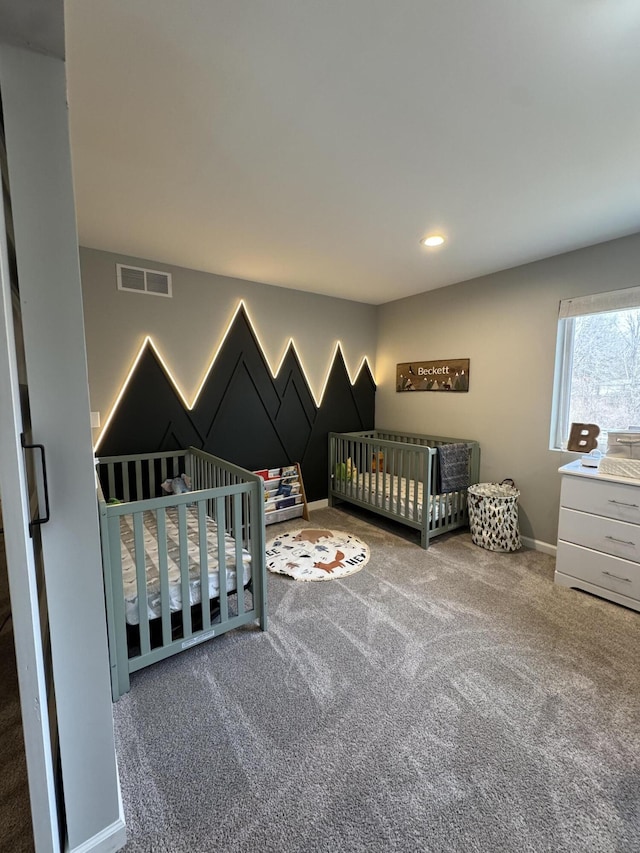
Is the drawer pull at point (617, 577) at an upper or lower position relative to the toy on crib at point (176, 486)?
lower

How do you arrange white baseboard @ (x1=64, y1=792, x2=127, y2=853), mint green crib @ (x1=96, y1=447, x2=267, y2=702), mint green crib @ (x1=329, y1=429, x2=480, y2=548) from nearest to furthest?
white baseboard @ (x1=64, y1=792, x2=127, y2=853) < mint green crib @ (x1=96, y1=447, x2=267, y2=702) < mint green crib @ (x1=329, y1=429, x2=480, y2=548)

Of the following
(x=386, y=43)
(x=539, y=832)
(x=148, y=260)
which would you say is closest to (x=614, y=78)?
(x=386, y=43)

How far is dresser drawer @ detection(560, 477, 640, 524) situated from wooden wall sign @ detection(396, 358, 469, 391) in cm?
137

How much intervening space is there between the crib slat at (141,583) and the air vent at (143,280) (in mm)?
2074

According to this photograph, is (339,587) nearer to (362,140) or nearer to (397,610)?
(397,610)

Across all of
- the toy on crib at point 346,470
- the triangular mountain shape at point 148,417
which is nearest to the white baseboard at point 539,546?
the toy on crib at point 346,470

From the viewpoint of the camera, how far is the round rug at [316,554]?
2.70m

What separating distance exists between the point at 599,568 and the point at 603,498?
46cm

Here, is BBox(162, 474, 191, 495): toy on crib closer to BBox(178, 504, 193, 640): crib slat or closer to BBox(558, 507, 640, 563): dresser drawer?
BBox(178, 504, 193, 640): crib slat

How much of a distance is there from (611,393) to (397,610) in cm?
225

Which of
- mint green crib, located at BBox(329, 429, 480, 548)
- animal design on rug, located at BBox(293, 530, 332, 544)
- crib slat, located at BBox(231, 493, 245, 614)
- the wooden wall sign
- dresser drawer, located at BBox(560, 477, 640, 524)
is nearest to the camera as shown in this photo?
crib slat, located at BBox(231, 493, 245, 614)

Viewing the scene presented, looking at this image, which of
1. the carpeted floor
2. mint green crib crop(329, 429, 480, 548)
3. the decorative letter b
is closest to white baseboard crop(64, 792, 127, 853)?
the carpeted floor

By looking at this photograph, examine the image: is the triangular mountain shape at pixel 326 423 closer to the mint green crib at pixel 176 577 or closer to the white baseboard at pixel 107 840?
the mint green crib at pixel 176 577

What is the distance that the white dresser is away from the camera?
2.22 meters
